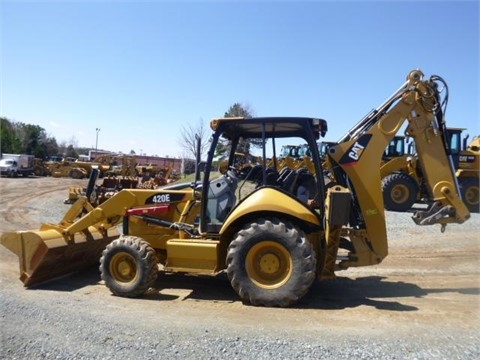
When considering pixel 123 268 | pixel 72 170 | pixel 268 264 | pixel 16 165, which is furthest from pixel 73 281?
pixel 72 170

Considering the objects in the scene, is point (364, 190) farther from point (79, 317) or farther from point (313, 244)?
point (79, 317)

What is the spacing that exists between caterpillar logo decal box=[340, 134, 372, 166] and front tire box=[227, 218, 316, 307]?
4.35 feet

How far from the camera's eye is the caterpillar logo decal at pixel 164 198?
24.9 feet

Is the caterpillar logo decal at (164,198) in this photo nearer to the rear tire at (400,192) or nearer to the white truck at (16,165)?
the rear tire at (400,192)

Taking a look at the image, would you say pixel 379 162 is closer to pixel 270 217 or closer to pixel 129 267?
pixel 270 217

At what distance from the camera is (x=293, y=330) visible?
5.00 m

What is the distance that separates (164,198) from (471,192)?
45.7 feet

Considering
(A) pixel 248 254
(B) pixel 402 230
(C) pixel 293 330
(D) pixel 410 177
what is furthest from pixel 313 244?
(D) pixel 410 177

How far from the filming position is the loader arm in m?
6.69

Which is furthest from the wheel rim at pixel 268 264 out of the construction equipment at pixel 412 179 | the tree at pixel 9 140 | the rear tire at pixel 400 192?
the tree at pixel 9 140

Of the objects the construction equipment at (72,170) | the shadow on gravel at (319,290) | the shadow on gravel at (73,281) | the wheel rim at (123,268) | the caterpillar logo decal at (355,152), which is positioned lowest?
the shadow on gravel at (73,281)

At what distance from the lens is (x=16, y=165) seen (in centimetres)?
4388

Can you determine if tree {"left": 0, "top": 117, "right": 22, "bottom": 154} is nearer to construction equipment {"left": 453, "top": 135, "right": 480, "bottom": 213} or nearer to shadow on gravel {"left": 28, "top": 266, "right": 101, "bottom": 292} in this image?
construction equipment {"left": 453, "top": 135, "right": 480, "bottom": 213}

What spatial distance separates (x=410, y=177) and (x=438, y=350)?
12457 mm
